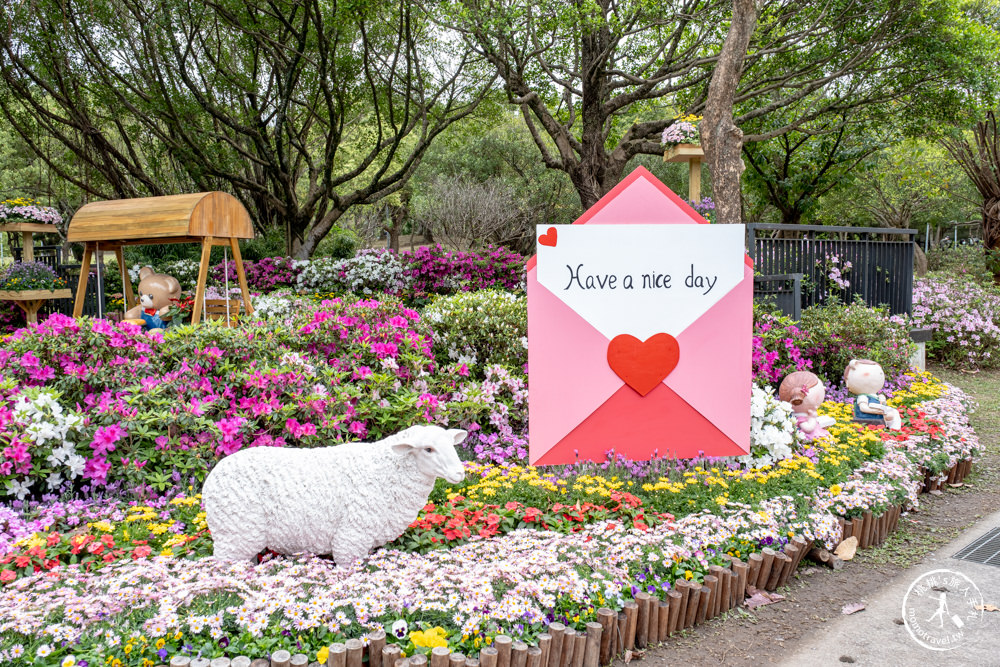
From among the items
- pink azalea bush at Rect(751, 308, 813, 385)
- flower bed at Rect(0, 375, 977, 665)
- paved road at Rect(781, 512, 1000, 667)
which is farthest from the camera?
pink azalea bush at Rect(751, 308, 813, 385)

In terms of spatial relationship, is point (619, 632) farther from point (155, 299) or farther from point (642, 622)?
point (155, 299)

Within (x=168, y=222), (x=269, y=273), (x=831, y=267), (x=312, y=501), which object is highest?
(x=168, y=222)

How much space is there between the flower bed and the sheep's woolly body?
0.36 feet

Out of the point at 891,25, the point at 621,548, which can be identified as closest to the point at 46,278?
the point at 621,548

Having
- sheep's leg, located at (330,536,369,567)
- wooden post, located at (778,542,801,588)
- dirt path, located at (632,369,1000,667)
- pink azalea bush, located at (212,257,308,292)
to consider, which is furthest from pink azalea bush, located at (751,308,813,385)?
pink azalea bush, located at (212,257,308,292)

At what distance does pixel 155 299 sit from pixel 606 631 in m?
6.35

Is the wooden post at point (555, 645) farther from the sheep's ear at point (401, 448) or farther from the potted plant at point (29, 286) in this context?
the potted plant at point (29, 286)

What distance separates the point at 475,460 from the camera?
4.63 m

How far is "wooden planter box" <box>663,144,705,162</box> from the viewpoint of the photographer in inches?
362

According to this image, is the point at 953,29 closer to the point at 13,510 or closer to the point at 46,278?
the point at 13,510

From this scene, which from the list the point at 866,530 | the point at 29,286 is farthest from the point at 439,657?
the point at 29,286

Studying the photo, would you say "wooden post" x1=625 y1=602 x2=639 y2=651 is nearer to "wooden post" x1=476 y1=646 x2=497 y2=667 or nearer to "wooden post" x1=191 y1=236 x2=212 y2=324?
"wooden post" x1=476 y1=646 x2=497 y2=667

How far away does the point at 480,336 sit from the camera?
18.3 feet

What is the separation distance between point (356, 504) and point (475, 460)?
184 cm
